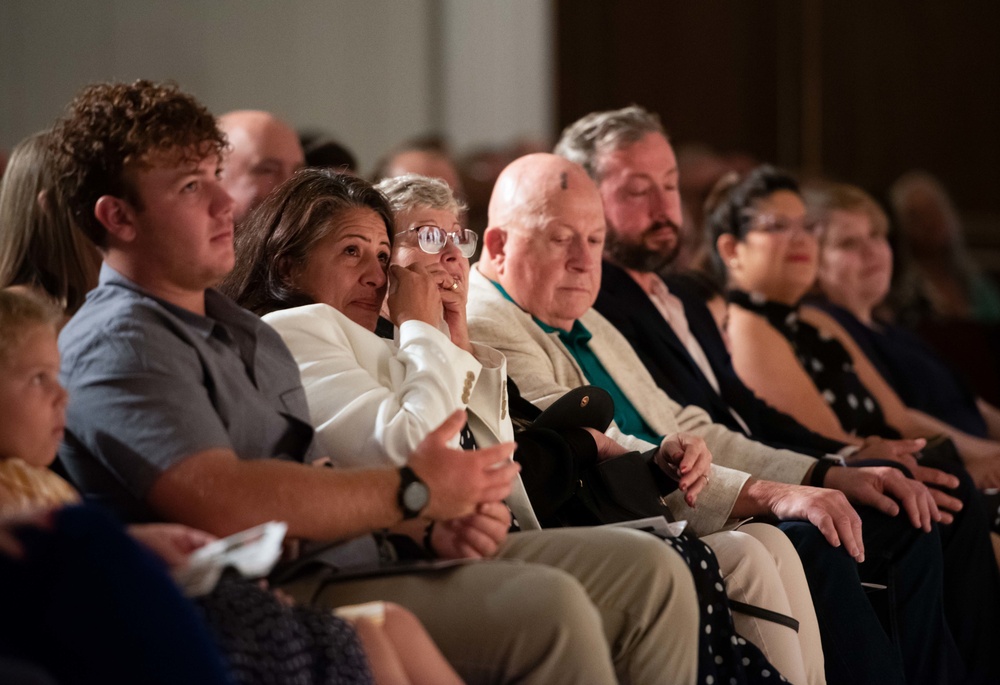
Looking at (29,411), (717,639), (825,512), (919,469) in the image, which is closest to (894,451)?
(919,469)

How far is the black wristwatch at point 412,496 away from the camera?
6.30 feet

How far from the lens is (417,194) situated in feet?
8.73

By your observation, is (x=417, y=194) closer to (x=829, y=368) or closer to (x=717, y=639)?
(x=717, y=639)

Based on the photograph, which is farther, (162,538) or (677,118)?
(677,118)

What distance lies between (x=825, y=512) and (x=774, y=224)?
4.88 feet

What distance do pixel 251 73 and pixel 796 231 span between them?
3.12 meters

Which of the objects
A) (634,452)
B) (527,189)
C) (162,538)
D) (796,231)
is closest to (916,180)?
(796,231)

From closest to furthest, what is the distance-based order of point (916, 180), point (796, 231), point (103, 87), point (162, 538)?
1. point (162, 538)
2. point (103, 87)
3. point (796, 231)
4. point (916, 180)

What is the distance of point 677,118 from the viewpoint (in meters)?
7.61

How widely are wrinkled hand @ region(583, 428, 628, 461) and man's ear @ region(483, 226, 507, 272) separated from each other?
654 mm

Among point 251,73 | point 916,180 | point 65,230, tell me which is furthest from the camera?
point 916,180

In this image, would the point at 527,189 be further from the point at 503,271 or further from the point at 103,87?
the point at 103,87

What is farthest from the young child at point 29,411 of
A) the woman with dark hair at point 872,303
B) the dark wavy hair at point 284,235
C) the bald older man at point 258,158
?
the woman with dark hair at point 872,303

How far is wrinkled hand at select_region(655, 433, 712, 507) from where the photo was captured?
8.46ft
